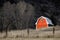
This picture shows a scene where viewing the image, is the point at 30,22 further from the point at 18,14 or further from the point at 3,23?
the point at 3,23

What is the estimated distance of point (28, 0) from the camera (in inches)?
2333

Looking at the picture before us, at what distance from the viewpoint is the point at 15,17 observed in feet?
164

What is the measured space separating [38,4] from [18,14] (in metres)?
10.1

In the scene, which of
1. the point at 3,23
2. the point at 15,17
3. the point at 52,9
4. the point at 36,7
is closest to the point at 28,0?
the point at 36,7

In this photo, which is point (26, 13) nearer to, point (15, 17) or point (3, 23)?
point (15, 17)

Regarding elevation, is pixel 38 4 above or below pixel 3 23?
above

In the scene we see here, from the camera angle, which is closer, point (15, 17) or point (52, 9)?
point (15, 17)

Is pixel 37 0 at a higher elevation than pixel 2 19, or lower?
higher

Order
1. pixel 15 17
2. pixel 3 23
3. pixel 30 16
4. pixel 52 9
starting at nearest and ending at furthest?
pixel 3 23 < pixel 15 17 < pixel 30 16 < pixel 52 9

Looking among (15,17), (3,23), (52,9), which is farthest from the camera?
(52,9)

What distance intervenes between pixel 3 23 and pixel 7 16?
10.8 feet

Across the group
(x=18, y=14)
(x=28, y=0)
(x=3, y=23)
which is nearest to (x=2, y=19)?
(x=3, y=23)

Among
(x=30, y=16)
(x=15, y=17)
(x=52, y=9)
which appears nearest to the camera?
(x=15, y=17)

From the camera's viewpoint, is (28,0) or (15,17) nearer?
(15,17)
